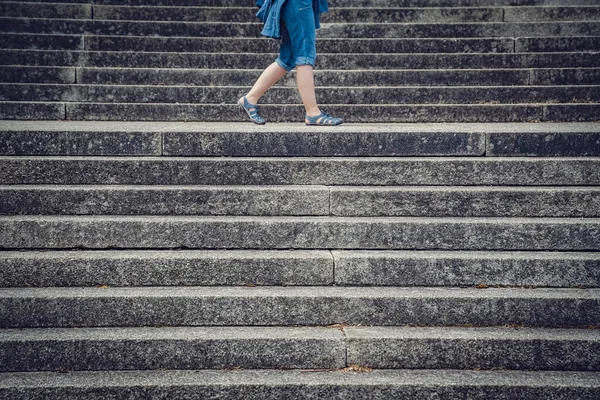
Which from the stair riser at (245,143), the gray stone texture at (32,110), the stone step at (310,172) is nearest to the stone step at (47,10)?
the gray stone texture at (32,110)

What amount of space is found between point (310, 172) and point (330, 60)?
8.20 feet

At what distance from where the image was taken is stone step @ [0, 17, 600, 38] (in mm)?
6984

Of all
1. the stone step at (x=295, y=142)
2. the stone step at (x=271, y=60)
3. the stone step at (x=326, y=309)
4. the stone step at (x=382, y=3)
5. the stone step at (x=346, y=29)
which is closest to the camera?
the stone step at (x=326, y=309)

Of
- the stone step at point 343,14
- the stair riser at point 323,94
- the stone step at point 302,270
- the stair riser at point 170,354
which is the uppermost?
the stone step at point 343,14

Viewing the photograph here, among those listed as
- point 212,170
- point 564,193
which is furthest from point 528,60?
point 212,170

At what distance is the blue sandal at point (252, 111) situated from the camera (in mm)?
5246

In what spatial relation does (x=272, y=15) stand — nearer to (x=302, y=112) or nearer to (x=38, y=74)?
(x=302, y=112)

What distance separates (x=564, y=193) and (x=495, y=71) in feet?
7.65

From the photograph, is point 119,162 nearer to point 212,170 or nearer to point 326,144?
point 212,170

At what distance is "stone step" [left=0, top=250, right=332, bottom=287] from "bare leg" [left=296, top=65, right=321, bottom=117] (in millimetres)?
1714

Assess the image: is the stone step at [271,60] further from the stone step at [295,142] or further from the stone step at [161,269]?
the stone step at [161,269]

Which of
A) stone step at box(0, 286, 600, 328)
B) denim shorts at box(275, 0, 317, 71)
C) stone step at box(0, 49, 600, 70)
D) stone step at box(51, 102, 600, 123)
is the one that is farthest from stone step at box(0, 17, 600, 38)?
stone step at box(0, 286, 600, 328)

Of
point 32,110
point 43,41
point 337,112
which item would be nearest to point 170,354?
point 337,112

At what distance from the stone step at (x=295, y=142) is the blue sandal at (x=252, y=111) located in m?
0.67
